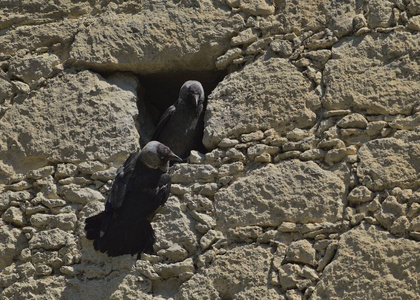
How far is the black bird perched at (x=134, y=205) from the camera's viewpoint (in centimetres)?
668

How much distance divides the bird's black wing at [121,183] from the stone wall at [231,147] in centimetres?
18

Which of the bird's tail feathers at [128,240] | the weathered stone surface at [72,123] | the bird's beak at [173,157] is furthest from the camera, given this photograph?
the weathered stone surface at [72,123]

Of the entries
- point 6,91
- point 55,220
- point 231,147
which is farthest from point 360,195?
point 6,91

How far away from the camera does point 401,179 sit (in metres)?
6.30

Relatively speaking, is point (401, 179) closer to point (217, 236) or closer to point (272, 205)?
point (272, 205)

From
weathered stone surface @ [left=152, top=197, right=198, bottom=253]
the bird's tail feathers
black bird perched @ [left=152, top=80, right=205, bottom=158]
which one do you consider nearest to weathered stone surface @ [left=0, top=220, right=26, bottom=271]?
the bird's tail feathers

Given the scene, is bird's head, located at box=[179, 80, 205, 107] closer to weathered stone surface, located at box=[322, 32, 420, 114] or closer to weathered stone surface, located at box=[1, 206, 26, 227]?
weathered stone surface, located at box=[322, 32, 420, 114]

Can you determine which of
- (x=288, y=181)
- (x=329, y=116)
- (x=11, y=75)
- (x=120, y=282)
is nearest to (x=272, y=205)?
(x=288, y=181)

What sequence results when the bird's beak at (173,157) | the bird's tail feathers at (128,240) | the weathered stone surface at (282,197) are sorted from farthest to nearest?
the bird's beak at (173,157) → the bird's tail feathers at (128,240) → the weathered stone surface at (282,197)

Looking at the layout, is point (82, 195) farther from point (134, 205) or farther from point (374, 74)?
point (374, 74)

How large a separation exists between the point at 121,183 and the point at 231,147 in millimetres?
798

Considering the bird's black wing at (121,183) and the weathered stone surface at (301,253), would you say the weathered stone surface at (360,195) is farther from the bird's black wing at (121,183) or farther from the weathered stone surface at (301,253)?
the bird's black wing at (121,183)

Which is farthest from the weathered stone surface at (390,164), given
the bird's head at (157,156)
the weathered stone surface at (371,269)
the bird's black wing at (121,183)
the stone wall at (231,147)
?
the bird's black wing at (121,183)

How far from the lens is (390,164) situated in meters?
6.36
